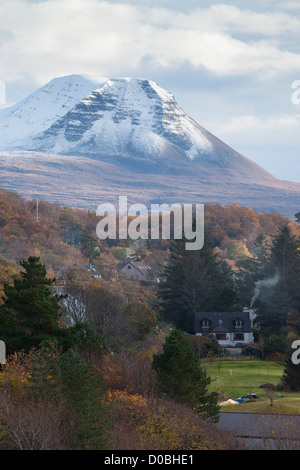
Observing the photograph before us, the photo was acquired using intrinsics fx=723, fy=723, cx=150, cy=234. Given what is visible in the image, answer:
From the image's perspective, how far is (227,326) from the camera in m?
62.6

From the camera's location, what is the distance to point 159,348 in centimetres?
4419

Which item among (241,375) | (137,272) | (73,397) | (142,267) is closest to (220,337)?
(241,375)

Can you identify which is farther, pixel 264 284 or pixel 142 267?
pixel 142 267

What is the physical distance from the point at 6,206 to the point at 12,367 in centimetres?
7530

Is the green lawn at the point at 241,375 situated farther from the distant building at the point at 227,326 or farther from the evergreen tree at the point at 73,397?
the evergreen tree at the point at 73,397

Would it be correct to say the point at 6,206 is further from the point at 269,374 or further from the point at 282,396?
the point at 282,396

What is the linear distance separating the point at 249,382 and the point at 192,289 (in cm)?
2306

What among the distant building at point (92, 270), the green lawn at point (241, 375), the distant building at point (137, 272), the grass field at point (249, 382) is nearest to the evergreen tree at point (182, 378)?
the grass field at point (249, 382)

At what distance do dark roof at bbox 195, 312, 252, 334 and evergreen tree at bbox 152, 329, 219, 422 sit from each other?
33.9 m

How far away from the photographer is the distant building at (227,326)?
61763 mm

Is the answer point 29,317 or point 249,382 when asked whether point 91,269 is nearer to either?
point 249,382

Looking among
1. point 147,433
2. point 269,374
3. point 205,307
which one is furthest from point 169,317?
point 147,433

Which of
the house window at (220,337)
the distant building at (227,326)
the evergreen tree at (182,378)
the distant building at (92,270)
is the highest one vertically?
the distant building at (92,270)

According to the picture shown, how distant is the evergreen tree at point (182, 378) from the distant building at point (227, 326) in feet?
112
